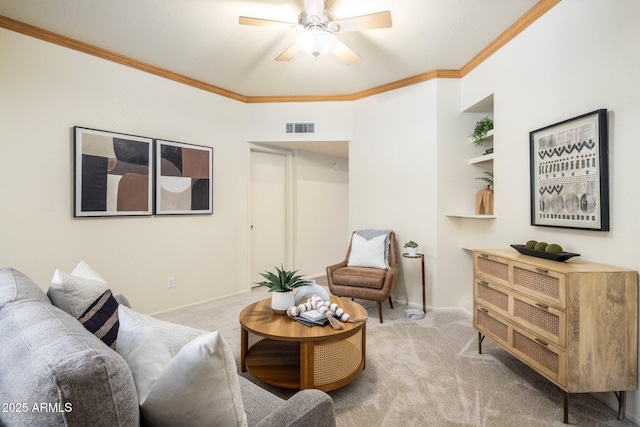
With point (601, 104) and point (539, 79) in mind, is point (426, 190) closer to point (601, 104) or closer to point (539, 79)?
point (539, 79)

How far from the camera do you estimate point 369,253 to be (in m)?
3.67

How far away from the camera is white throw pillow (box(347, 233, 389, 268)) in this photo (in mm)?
3627

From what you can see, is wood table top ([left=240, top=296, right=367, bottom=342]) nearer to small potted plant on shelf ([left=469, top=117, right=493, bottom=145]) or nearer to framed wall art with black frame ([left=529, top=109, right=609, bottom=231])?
framed wall art with black frame ([left=529, top=109, right=609, bottom=231])

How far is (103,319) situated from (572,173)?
277 centimetres

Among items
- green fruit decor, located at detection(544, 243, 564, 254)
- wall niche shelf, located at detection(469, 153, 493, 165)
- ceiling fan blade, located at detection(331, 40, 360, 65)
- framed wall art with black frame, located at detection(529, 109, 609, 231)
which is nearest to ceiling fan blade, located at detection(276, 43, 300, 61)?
ceiling fan blade, located at detection(331, 40, 360, 65)

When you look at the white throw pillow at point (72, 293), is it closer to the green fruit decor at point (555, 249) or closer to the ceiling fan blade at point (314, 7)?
the ceiling fan blade at point (314, 7)

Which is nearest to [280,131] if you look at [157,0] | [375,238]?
[375,238]

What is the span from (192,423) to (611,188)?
2.39 metres

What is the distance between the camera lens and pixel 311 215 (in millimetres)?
5227

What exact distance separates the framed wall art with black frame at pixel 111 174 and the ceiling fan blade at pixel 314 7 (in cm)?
213

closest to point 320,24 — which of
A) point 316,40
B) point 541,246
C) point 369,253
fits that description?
point 316,40

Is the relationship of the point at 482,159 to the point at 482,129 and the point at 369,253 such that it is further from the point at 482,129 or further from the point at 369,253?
the point at 369,253

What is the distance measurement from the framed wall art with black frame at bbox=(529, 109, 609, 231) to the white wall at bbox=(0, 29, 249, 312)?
10.7 feet

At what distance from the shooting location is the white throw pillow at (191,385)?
780 mm
